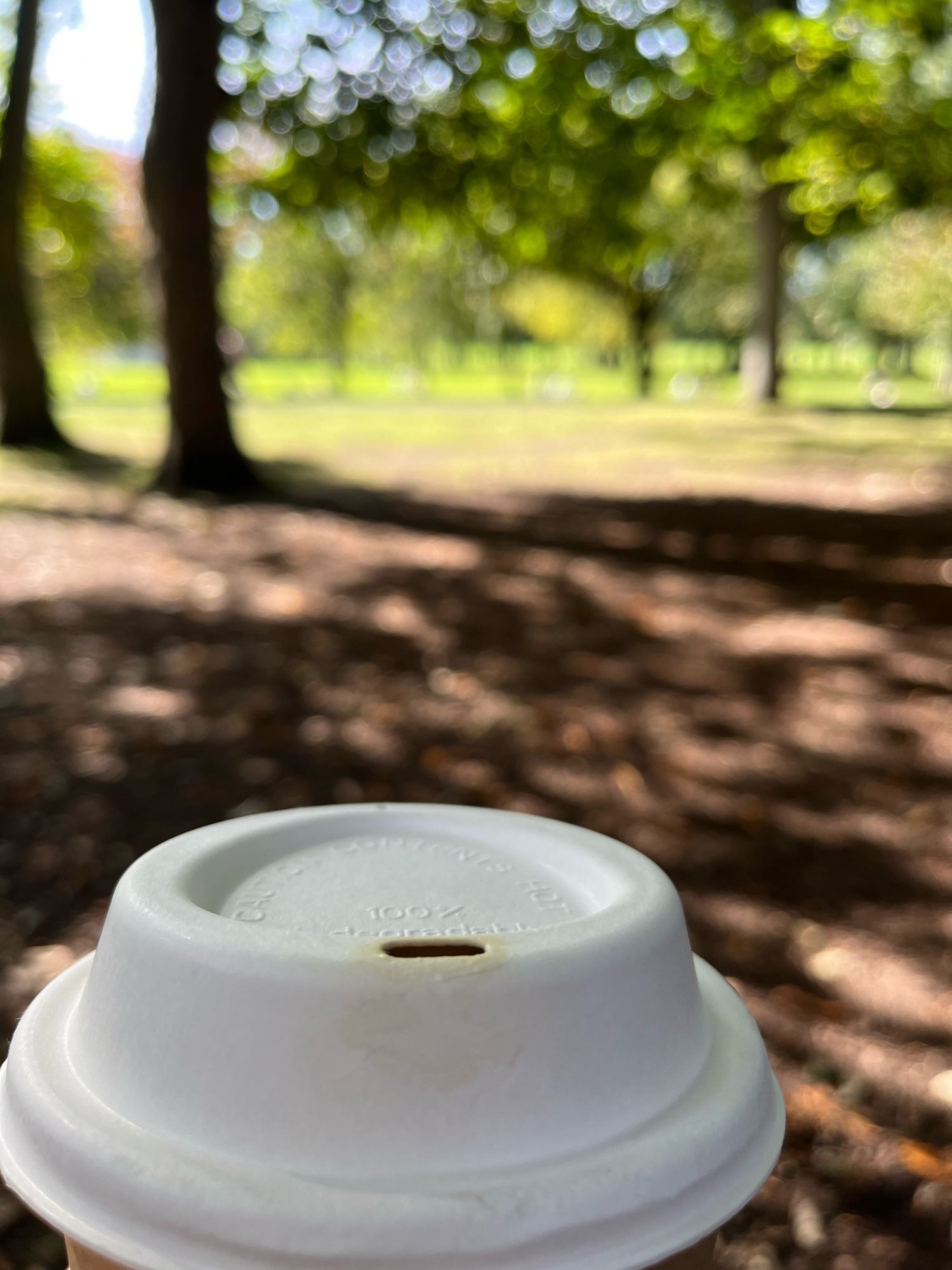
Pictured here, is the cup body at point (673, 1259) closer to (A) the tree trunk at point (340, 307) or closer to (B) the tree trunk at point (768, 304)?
(B) the tree trunk at point (768, 304)

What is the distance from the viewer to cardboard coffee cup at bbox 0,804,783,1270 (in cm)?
123

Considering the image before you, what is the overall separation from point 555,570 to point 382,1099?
266 inches

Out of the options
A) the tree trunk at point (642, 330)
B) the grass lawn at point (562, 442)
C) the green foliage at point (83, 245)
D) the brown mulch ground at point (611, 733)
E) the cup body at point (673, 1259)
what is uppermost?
the green foliage at point (83, 245)

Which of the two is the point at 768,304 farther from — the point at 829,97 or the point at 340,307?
the point at 340,307

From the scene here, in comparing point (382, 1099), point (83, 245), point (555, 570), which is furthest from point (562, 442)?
point (382, 1099)

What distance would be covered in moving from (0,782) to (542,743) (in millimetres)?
2269

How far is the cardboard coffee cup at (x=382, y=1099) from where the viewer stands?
4.04 ft

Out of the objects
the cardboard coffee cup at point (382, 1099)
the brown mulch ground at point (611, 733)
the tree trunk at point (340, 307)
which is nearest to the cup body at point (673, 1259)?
the cardboard coffee cup at point (382, 1099)

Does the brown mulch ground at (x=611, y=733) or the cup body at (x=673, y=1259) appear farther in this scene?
the brown mulch ground at (x=611, y=733)

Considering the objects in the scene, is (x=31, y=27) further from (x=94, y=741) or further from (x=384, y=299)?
(x=384, y=299)

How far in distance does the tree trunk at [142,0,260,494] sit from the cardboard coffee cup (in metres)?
9.46

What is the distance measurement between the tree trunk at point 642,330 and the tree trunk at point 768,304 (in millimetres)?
15946

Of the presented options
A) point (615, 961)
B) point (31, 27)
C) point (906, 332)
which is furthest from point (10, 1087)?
point (906, 332)

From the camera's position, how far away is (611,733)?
5.29 metres
